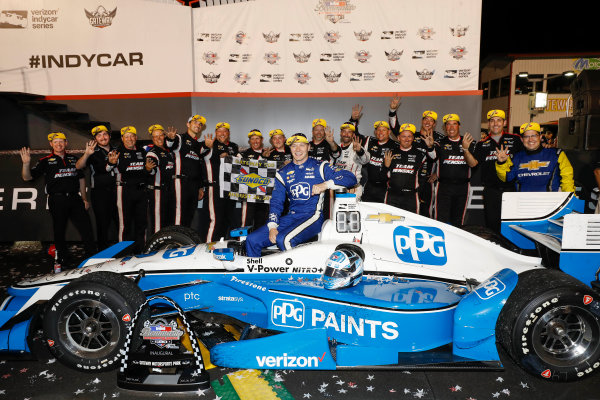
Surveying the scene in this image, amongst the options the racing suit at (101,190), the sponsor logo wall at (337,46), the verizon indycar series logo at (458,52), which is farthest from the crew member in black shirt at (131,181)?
the verizon indycar series logo at (458,52)

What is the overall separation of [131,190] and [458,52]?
750cm

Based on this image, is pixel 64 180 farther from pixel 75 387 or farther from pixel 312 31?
pixel 312 31

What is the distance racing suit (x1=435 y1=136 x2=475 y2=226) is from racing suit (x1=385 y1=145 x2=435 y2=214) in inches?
14.4

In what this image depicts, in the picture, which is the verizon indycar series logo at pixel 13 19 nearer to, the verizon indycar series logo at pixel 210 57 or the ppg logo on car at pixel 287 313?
the verizon indycar series logo at pixel 210 57

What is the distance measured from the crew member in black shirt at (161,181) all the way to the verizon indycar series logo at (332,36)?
15.9 ft

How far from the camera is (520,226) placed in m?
4.66

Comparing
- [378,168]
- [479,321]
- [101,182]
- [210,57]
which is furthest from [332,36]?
[479,321]

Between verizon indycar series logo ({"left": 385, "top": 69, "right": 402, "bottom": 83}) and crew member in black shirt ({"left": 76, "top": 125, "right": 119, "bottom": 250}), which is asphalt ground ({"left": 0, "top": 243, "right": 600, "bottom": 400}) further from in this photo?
verizon indycar series logo ({"left": 385, "top": 69, "right": 402, "bottom": 83})

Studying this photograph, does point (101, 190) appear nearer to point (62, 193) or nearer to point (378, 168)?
point (62, 193)

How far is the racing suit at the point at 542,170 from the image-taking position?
5.50 metres

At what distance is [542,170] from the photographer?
5562 millimetres

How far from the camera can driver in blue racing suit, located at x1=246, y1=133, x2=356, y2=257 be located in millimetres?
4308

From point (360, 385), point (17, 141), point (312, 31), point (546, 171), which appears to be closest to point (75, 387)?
point (360, 385)

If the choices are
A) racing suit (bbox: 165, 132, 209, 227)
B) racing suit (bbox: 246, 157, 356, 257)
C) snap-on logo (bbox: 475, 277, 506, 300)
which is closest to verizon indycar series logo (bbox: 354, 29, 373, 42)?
racing suit (bbox: 165, 132, 209, 227)
